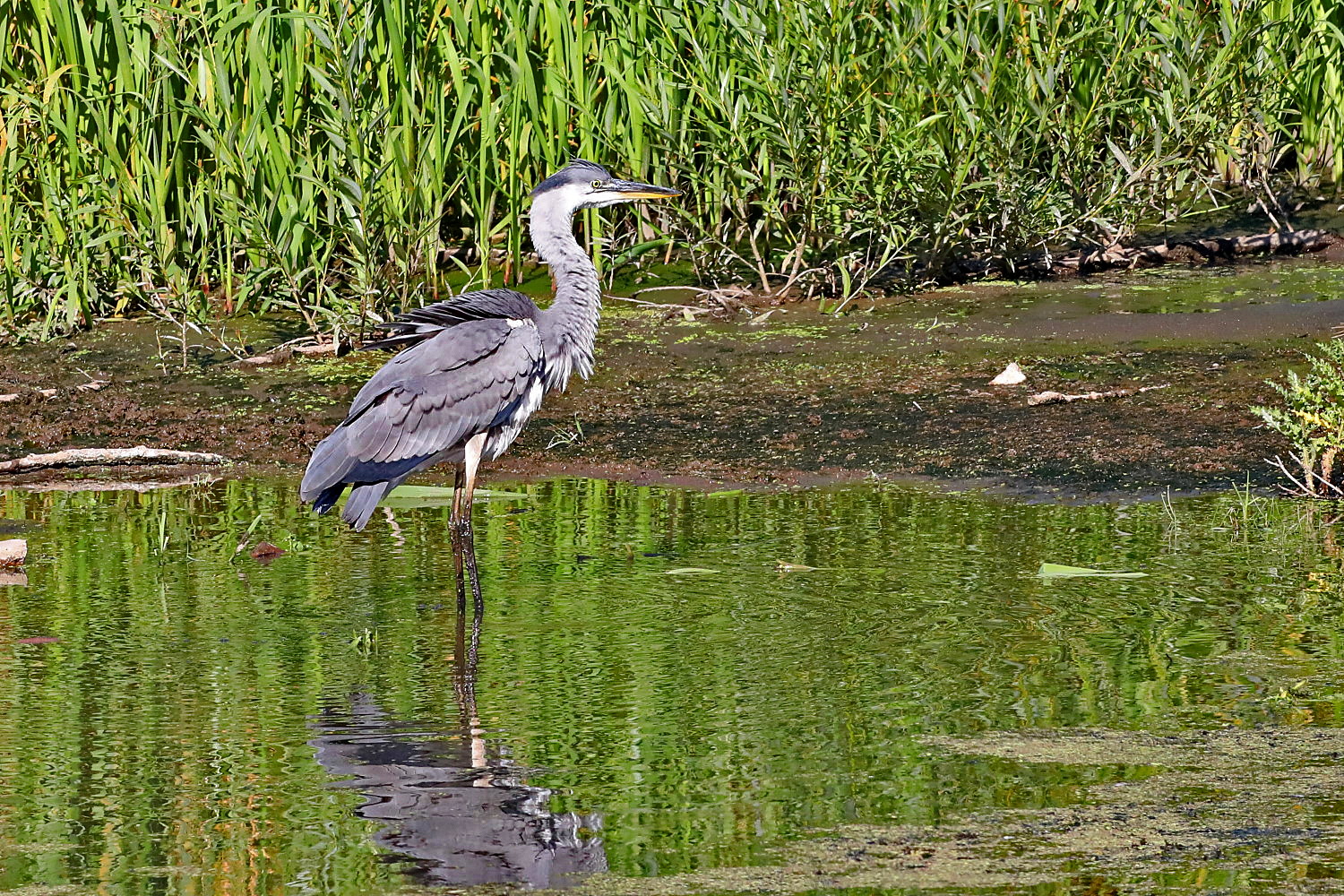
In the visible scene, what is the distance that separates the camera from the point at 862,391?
8250 mm

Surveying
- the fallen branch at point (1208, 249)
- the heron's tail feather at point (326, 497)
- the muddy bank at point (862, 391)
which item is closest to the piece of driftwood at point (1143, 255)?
the fallen branch at point (1208, 249)

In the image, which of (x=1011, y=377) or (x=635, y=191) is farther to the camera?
(x=1011, y=377)

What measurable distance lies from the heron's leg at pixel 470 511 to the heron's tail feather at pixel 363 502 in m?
0.26

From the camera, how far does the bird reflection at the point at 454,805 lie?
334cm

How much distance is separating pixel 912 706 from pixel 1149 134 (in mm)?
6143

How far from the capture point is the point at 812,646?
485 centimetres

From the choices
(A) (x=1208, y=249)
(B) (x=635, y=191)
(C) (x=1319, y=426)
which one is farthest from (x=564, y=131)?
(C) (x=1319, y=426)

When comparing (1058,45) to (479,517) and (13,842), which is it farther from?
(13,842)

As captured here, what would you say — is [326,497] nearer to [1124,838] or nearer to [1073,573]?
[1073,573]

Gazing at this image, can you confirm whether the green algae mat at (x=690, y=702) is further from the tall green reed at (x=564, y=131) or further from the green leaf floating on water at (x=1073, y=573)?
the tall green reed at (x=564, y=131)

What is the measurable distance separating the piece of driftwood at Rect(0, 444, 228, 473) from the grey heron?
5.68ft

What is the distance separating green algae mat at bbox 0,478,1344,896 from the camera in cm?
335

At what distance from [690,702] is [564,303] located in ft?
8.07

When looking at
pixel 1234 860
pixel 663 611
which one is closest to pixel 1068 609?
pixel 663 611
